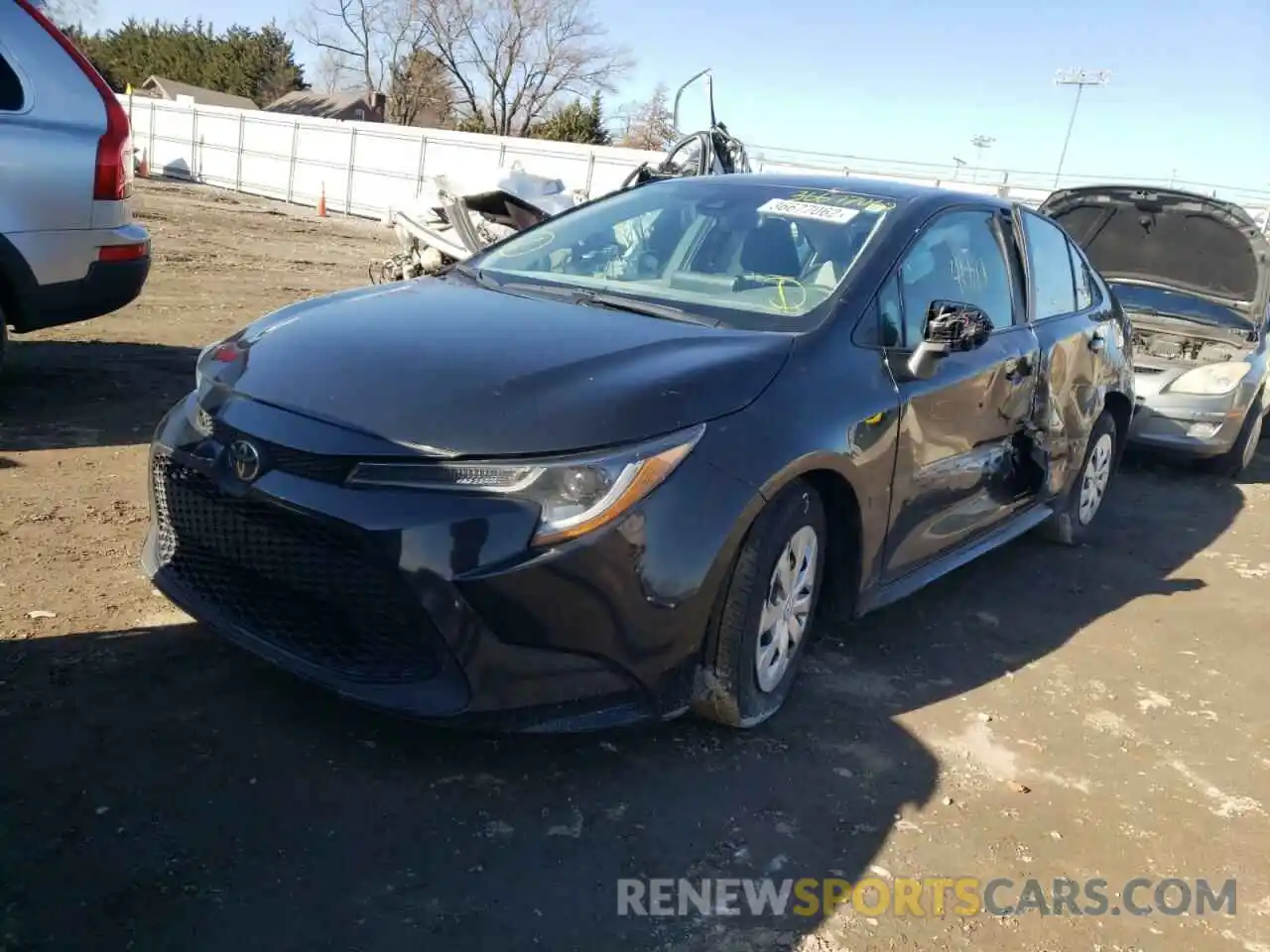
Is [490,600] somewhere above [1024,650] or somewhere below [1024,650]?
above

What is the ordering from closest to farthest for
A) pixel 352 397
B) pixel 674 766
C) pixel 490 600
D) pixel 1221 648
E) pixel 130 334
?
1. pixel 490 600
2. pixel 352 397
3. pixel 674 766
4. pixel 1221 648
5. pixel 130 334

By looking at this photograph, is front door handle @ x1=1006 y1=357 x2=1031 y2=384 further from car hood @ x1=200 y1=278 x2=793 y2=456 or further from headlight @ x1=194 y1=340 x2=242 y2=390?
headlight @ x1=194 y1=340 x2=242 y2=390

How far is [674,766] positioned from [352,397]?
1.33m

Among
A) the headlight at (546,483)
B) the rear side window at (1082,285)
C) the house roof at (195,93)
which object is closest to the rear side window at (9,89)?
the headlight at (546,483)

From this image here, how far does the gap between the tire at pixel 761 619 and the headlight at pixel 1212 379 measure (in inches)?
203

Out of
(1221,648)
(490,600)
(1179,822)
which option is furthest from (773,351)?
(1221,648)

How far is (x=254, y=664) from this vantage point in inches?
→ 127

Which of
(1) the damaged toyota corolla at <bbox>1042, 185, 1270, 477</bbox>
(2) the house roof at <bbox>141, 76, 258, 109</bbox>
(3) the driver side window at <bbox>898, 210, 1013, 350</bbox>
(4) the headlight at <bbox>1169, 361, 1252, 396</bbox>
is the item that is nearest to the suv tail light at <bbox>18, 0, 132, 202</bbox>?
(3) the driver side window at <bbox>898, 210, 1013, 350</bbox>

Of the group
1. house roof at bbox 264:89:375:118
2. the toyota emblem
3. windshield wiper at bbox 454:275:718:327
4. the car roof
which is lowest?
the toyota emblem

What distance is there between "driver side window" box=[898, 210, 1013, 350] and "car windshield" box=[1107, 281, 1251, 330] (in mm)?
4164

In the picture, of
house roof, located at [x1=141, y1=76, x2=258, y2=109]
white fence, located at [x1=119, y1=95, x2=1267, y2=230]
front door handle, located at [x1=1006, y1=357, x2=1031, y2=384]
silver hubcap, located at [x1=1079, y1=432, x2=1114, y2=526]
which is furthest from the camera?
house roof, located at [x1=141, y1=76, x2=258, y2=109]

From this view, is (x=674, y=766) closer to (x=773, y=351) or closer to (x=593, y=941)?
(x=593, y=941)

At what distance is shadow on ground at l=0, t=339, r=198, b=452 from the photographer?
5352 mm

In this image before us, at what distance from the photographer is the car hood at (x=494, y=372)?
2637 mm
